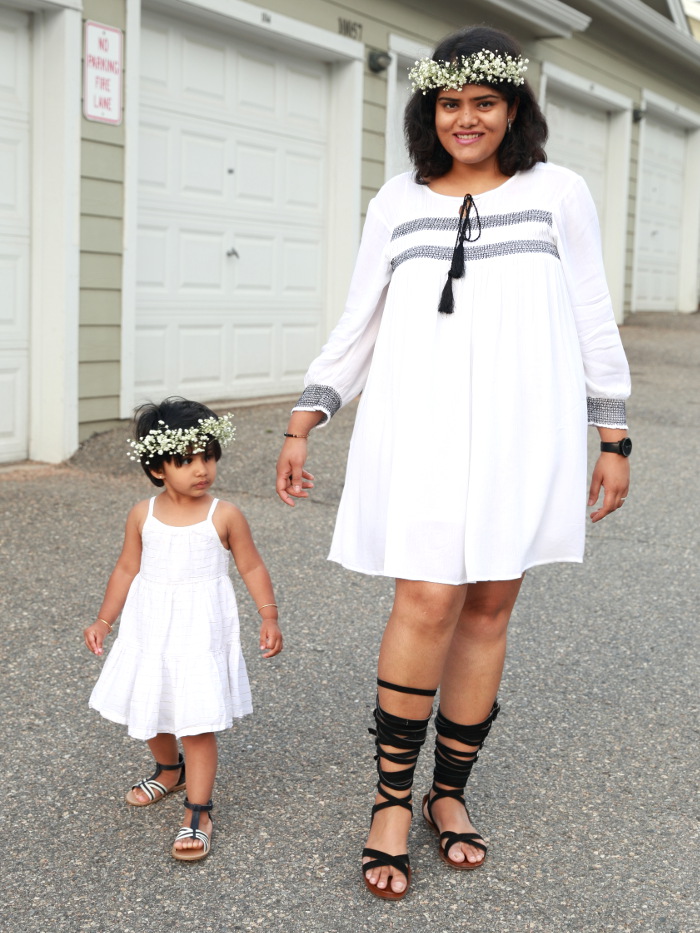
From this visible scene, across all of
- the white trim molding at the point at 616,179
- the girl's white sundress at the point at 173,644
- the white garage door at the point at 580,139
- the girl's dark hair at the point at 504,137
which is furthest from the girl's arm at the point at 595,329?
the white trim molding at the point at 616,179

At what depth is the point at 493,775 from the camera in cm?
318

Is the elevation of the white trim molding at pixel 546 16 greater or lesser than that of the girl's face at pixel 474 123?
greater

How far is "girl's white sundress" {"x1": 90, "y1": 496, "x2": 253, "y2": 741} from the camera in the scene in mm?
2678

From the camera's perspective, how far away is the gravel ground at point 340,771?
98.2 inches

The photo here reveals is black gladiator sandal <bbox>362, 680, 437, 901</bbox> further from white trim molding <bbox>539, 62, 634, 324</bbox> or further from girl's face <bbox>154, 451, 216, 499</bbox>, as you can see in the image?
white trim molding <bbox>539, 62, 634, 324</bbox>

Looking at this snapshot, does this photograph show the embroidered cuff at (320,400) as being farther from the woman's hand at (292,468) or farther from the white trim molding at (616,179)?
the white trim molding at (616,179)

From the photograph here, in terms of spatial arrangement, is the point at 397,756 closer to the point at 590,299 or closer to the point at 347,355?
the point at 347,355

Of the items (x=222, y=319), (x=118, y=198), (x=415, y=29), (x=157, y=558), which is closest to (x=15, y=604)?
(x=157, y=558)

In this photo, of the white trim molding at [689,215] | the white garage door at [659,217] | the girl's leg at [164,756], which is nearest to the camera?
the girl's leg at [164,756]

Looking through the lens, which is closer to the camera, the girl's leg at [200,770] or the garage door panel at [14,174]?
the girl's leg at [200,770]

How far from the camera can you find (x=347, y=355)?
2.81 m

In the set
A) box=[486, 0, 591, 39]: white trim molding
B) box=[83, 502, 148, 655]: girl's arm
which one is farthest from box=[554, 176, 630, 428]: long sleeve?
box=[486, 0, 591, 39]: white trim molding

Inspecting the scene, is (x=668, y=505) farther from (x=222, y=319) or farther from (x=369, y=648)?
(x=222, y=319)

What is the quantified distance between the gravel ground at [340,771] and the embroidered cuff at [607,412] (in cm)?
100
